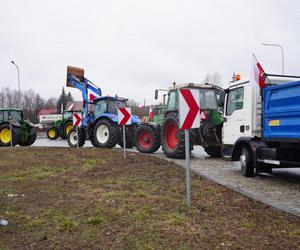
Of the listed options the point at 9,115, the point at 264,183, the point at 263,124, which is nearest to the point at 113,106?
the point at 9,115

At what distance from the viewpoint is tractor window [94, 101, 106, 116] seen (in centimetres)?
1752

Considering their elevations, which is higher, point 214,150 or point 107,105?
point 107,105

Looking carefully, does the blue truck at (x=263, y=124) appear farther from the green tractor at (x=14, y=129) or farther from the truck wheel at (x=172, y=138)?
the green tractor at (x=14, y=129)

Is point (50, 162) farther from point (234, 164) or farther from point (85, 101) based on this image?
point (85, 101)

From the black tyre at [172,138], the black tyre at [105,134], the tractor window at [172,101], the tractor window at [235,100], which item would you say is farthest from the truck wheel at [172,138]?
the black tyre at [105,134]

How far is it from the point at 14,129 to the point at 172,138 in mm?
10330

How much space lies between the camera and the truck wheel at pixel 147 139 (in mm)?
15332

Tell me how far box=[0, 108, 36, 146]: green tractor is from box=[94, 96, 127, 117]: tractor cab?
5377mm

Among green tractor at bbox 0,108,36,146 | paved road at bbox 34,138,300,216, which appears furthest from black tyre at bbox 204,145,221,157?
green tractor at bbox 0,108,36,146

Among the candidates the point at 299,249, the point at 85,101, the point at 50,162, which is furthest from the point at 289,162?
the point at 85,101

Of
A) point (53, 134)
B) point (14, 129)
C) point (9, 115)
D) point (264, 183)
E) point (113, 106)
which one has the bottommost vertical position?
point (264, 183)

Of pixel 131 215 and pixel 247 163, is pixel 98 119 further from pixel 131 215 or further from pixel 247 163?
pixel 131 215

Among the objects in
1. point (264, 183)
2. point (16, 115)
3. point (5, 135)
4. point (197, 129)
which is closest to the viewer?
point (264, 183)

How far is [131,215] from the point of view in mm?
5711
